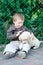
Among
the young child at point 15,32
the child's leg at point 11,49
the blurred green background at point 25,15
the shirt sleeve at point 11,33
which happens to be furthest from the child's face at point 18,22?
the blurred green background at point 25,15

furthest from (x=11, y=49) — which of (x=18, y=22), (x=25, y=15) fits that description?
(x=25, y=15)

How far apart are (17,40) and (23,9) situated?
939 millimetres

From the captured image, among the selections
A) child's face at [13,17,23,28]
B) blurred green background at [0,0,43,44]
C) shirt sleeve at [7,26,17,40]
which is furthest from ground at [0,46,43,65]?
blurred green background at [0,0,43,44]

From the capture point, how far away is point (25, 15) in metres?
6.53

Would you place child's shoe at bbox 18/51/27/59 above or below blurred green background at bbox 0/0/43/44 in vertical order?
below

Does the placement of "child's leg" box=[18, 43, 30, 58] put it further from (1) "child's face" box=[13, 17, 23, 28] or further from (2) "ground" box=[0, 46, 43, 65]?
(1) "child's face" box=[13, 17, 23, 28]

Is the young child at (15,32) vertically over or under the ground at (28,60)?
over

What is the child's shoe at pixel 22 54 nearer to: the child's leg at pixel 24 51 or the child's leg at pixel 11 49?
the child's leg at pixel 24 51

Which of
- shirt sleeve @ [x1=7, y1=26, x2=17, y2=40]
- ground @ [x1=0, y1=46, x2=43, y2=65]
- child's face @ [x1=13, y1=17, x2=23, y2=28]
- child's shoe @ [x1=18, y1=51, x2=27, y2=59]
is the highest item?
child's face @ [x1=13, y1=17, x2=23, y2=28]

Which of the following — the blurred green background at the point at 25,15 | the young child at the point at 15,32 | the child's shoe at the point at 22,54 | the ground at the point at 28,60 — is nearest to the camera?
the ground at the point at 28,60

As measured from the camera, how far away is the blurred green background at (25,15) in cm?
638

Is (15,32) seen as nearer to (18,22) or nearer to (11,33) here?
(11,33)

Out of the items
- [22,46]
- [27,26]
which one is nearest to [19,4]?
[27,26]

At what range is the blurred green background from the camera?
638cm
